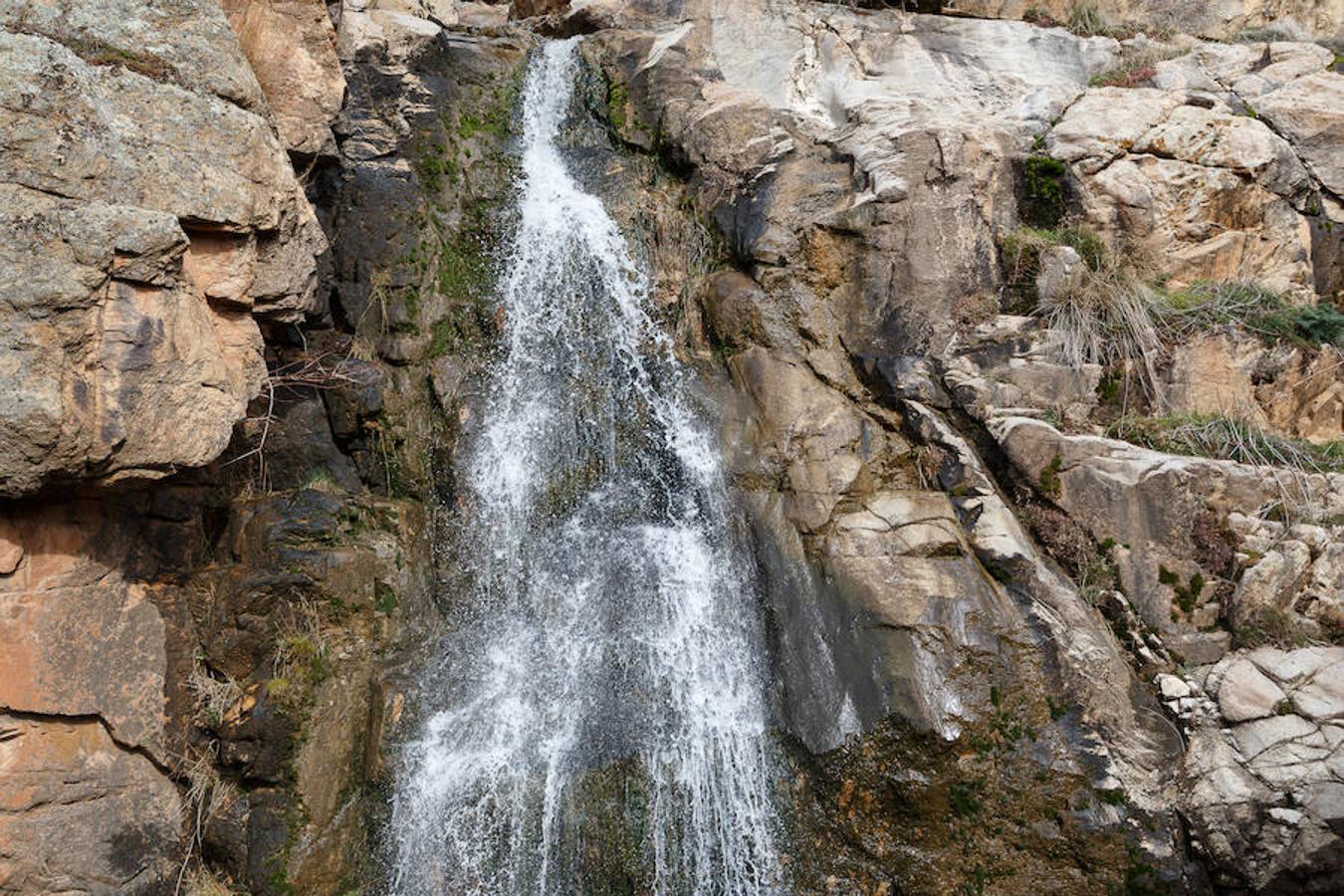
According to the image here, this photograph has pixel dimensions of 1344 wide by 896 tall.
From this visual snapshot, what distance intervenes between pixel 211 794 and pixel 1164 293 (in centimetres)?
1079

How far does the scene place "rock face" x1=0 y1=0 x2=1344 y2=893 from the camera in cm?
552

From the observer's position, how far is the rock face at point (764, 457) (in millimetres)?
5520

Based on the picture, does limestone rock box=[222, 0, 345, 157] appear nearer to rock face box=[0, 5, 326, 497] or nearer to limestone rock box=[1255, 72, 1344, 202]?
rock face box=[0, 5, 326, 497]

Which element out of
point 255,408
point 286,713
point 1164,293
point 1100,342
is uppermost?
point 1164,293

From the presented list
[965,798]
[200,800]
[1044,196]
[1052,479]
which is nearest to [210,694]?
[200,800]

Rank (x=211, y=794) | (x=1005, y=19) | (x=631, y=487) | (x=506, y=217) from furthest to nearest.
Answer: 1. (x=1005, y=19)
2. (x=506, y=217)
3. (x=631, y=487)
4. (x=211, y=794)

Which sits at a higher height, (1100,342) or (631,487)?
(1100,342)

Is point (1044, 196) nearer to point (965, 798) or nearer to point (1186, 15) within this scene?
point (1186, 15)

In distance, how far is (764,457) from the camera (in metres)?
7.98

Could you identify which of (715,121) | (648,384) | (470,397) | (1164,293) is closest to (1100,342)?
(1164,293)

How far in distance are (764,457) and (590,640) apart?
2.54 meters

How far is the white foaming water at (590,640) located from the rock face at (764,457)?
1.27 feet

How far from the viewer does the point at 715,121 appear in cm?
1030

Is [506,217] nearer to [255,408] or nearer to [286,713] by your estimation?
[255,408]
